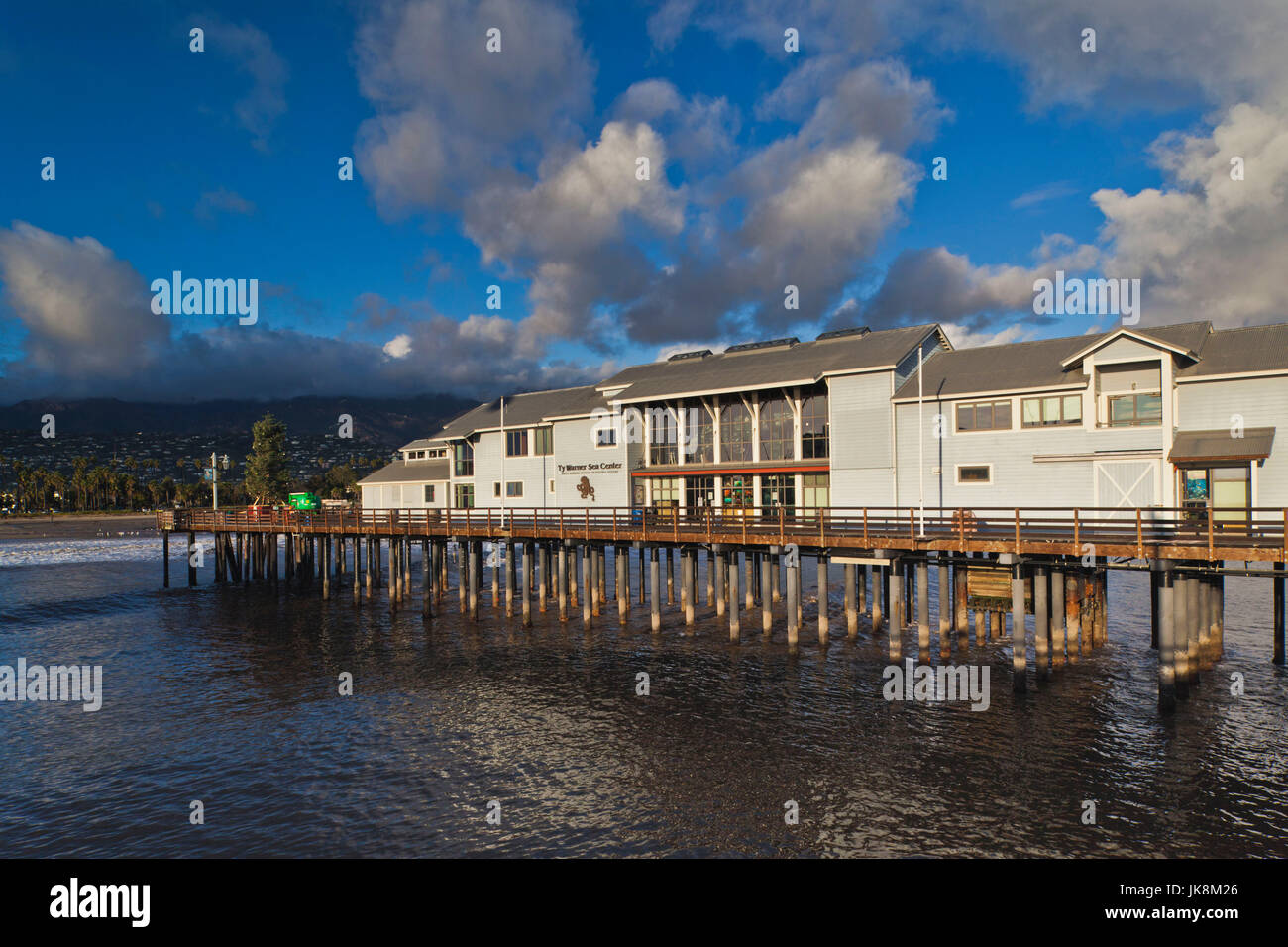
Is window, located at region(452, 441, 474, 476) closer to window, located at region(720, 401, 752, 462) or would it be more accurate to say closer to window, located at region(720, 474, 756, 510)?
window, located at region(720, 401, 752, 462)

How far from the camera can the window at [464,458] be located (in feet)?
165

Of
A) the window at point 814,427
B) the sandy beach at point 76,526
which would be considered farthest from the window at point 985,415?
the sandy beach at point 76,526

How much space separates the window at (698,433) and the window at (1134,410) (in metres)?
18.3

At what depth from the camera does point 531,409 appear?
158 feet

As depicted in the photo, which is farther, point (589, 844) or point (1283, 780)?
point (1283, 780)

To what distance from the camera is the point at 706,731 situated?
65.0 ft

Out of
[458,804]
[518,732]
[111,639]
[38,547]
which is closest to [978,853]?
[458,804]

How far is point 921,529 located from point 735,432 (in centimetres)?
1454

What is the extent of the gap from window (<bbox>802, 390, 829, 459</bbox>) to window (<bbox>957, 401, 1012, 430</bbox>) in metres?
6.76

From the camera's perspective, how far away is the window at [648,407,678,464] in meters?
40.3

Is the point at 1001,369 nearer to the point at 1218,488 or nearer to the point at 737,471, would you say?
the point at 1218,488
